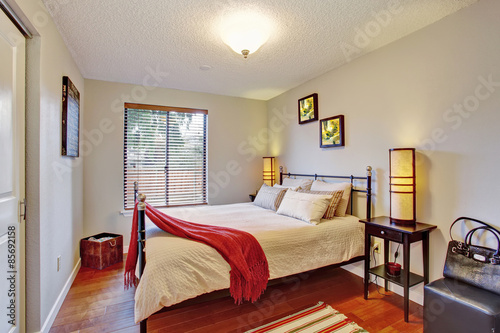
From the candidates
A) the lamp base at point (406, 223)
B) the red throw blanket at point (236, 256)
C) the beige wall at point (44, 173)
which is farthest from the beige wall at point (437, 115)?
the beige wall at point (44, 173)

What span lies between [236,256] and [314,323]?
882 mm

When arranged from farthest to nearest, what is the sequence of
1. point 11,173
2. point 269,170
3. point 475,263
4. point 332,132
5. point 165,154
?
point 269,170 < point 165,154 < point 332,132 < point 475,263 < point 11,173

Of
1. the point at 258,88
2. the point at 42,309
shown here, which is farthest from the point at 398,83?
the point at 42,309

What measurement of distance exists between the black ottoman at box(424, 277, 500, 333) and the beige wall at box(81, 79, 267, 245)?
318cm

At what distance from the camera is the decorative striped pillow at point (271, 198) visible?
132 inches

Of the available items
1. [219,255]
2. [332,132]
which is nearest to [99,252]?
[219,255]

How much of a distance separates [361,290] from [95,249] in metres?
3.22

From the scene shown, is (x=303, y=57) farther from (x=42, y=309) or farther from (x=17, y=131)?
(x=42, y=309)

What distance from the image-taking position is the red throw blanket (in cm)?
194

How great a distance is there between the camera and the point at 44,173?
6.32 ft

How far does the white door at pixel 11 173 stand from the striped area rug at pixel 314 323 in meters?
1.63

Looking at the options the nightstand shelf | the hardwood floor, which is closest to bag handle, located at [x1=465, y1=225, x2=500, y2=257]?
the nightstand shelf

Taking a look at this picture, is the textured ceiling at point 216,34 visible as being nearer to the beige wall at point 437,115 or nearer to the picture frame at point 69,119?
the beige wall at point 437,115

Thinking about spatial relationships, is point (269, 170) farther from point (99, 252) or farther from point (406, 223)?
point (99, 252)
